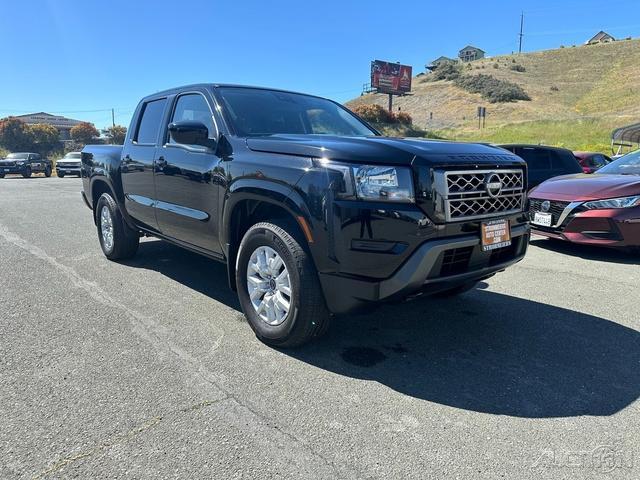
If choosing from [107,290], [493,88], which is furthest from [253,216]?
[493,88]

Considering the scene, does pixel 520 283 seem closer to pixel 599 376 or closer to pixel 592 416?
pixel 599 376

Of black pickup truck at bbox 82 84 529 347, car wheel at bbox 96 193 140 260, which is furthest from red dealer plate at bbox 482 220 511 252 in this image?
car wheel at bbox 96 193 140 260

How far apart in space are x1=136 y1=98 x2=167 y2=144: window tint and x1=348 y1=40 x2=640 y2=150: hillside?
3358 centimetres

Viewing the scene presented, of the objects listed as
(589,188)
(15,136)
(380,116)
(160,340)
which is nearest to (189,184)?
(160,340)

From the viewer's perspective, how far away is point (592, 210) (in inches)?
239

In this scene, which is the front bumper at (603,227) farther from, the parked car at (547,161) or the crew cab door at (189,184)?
the crew cab door at (189,184)

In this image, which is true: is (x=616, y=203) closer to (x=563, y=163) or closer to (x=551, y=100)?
(x=563, y=163)

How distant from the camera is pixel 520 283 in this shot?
517 cm

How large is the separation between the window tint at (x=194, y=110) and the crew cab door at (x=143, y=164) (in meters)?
0.27

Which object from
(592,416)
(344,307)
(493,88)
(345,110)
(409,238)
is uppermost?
(493,88)

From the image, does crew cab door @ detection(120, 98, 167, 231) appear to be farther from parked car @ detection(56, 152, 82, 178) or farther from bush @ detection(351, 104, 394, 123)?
bush @ detection(351, 104, 394, 123)

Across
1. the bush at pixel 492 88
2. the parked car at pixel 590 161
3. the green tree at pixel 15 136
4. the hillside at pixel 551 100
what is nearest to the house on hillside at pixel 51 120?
the green tree at pixel 15 136

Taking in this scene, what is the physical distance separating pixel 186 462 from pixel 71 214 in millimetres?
9806

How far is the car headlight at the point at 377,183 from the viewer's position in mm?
2850
